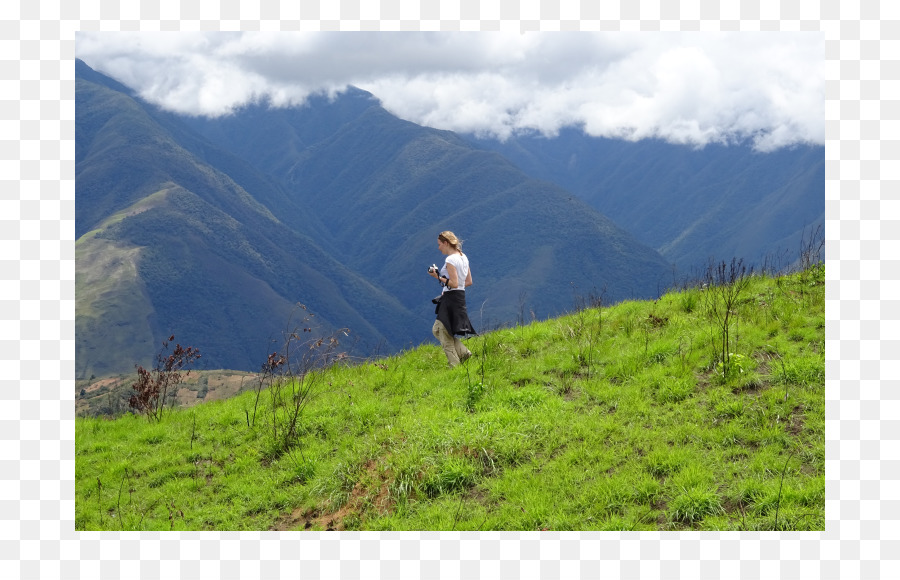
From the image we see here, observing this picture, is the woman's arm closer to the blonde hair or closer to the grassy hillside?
the blonde hair

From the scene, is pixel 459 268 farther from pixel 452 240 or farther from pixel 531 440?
pixel 531 440

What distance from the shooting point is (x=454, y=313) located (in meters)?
11.2

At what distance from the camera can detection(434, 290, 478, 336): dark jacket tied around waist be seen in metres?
11.2

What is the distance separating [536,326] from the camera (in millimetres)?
13406

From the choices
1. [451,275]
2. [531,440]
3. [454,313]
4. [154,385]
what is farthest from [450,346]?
[154,385]

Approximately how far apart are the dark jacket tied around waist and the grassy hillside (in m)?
0.71

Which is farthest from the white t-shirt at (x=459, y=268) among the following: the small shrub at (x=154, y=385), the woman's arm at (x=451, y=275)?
the small shrub at (x=154, y=385)

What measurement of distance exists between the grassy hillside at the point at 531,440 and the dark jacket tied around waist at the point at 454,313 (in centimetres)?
71

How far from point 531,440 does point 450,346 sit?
3.42m

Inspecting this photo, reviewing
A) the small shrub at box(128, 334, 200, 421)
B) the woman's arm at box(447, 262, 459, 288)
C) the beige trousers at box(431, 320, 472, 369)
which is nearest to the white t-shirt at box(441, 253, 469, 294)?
the woman's arm at box(447, 262, 459, 288)

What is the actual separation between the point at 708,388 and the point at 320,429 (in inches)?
218

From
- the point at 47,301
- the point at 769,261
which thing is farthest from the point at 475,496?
the point at 769,261

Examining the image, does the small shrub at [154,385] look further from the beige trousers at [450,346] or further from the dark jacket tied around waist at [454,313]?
the dark jacket tied around waist at [454,313]

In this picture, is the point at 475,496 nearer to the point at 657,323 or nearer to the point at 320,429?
the point at 320,429
